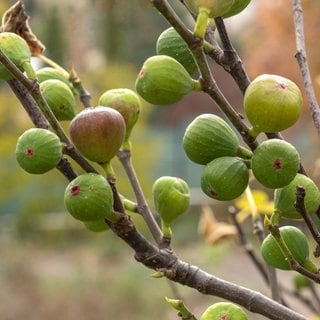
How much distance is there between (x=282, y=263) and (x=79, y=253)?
9701 mm

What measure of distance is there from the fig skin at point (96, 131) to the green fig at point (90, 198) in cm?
3

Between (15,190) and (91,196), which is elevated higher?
(91,196)

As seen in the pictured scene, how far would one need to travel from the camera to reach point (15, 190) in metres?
9.89

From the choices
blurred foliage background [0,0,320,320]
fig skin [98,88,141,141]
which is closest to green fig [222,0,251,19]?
fig skin [98,88,141,141]

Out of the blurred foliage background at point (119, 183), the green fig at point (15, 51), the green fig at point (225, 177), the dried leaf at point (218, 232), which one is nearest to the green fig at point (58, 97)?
the green fig at point (15, 51)

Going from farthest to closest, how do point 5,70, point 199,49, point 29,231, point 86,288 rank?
point 29,231 → point 86,288 → point 5,70 → point 199,49

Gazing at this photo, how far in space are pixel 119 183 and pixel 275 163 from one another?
8.89 metres

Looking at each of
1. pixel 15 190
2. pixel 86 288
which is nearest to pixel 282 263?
pixel 86 288

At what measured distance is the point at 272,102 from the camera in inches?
22.9

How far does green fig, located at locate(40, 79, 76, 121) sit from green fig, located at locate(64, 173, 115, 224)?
11cm

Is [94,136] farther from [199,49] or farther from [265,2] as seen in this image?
[265,2]

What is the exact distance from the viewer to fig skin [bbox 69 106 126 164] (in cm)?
62

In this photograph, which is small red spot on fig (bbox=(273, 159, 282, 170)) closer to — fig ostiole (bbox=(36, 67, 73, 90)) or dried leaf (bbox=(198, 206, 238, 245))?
fig ostiole (bbox=(36, 67, 73, 90))

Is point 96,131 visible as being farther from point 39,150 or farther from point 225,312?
point 225,312
